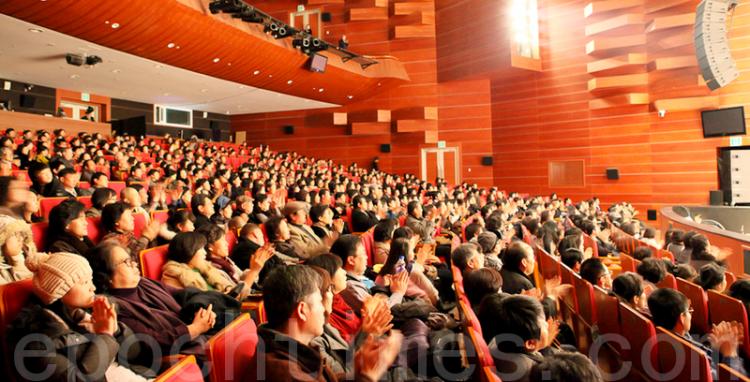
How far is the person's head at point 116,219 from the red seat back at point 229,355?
3.56 feet

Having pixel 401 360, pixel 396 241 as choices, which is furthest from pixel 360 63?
pixel 401 360

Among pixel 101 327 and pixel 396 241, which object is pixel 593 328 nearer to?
pixel 396 241

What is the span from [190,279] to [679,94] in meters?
6.90

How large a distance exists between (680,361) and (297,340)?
0.77 metres

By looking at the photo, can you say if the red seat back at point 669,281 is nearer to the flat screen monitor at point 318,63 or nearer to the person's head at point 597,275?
the person's head at point 597,275

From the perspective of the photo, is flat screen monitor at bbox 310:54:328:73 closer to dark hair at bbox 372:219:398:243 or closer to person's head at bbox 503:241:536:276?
dark hair at bbox 372:219:398:243

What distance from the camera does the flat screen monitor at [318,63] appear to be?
649 cm

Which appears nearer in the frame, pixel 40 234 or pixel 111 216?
pixel 40 234

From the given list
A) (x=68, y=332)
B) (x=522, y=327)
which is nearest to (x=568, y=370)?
(x=522, y=327)

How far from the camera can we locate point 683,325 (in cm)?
119

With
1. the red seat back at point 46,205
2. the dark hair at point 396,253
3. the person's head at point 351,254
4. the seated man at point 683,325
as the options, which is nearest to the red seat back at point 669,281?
the seated man at point 683,325

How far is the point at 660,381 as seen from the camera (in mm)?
1029

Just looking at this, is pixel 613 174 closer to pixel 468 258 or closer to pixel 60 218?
pixel 468 258

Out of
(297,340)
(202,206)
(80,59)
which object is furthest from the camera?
(80,59)
